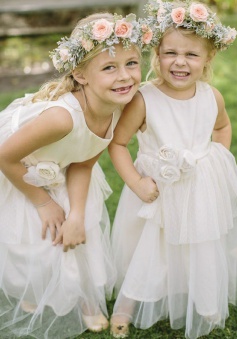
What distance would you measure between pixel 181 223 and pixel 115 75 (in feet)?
2.17

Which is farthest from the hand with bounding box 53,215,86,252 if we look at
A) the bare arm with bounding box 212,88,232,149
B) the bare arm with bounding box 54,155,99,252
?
the bare arm with bounding box 212,88,232,149

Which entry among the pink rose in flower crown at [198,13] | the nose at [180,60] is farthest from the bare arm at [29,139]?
the pink rose in flower crown at [198,13]

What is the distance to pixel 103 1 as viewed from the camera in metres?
7.04

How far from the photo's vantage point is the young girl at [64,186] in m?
2.10

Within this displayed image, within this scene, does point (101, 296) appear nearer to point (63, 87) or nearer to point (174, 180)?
point (174, 180)

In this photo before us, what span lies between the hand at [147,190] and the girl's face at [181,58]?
412 millimetres

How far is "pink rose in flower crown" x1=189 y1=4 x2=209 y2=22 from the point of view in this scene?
81.2 inches

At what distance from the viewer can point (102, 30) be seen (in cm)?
200

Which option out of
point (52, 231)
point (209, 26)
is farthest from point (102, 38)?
point (52, 231)

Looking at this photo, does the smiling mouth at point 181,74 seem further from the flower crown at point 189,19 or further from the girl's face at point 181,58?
the flower crown at point 189,19

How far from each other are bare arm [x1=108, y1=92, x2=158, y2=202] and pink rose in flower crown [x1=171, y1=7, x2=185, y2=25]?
34 cm

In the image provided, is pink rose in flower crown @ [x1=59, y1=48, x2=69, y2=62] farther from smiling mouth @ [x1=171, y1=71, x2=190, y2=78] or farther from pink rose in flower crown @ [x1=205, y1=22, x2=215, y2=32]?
pink rose in flower crown @ [x1=205, y1=22, x2=215, y2=32]

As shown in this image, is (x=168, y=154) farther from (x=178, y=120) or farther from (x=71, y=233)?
(x=71, y=233)

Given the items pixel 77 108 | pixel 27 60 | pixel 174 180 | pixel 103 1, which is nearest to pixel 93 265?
pixel 174 180
